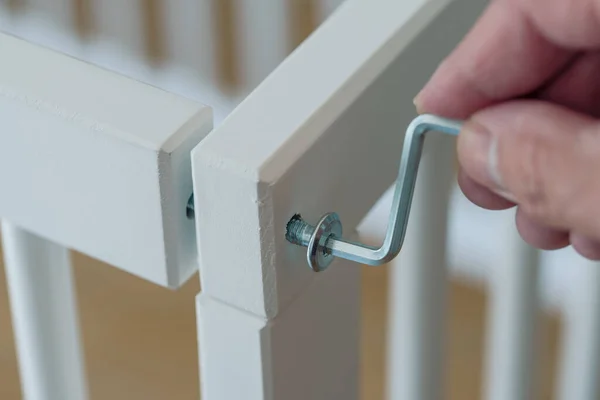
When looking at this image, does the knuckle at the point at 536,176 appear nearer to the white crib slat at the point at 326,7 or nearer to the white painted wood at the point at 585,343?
the white painted wood at the point at 585,343

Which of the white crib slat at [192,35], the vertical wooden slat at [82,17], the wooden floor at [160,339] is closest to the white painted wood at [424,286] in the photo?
the wooden floor at [160,339]

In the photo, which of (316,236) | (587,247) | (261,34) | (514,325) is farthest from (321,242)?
(261,34)

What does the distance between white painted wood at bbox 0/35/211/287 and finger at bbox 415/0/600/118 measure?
0.07 m

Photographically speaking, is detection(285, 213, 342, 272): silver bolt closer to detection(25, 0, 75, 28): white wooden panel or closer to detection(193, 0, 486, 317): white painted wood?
detection(193, 0, 486, 317): white painted wood

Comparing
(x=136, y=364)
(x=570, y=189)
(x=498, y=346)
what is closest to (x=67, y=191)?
(x=570, y=189)

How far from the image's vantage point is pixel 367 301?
0.99m

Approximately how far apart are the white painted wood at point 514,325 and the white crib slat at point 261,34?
1.39 ft

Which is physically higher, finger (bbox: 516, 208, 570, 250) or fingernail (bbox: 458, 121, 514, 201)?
fingernail (bbox: 458, 121, 514, 201)

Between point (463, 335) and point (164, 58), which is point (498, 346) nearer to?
point (463, 335)

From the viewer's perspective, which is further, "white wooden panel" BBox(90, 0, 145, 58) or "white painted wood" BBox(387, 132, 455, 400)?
"white wooden panel" BBox(90, 0, 145, 58)

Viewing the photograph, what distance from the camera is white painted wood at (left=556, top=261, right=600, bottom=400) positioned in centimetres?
50

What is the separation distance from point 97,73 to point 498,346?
32 centimetres

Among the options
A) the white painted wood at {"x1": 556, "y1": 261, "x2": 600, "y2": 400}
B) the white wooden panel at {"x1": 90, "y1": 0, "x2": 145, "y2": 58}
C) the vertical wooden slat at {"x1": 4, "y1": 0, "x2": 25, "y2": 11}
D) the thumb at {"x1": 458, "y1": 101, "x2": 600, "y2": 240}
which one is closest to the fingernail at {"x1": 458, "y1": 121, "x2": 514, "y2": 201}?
the thumb at {"x1": 458, "y1": 101, "x2": 600, "y2": 240}

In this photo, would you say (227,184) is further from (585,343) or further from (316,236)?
(585,343)
